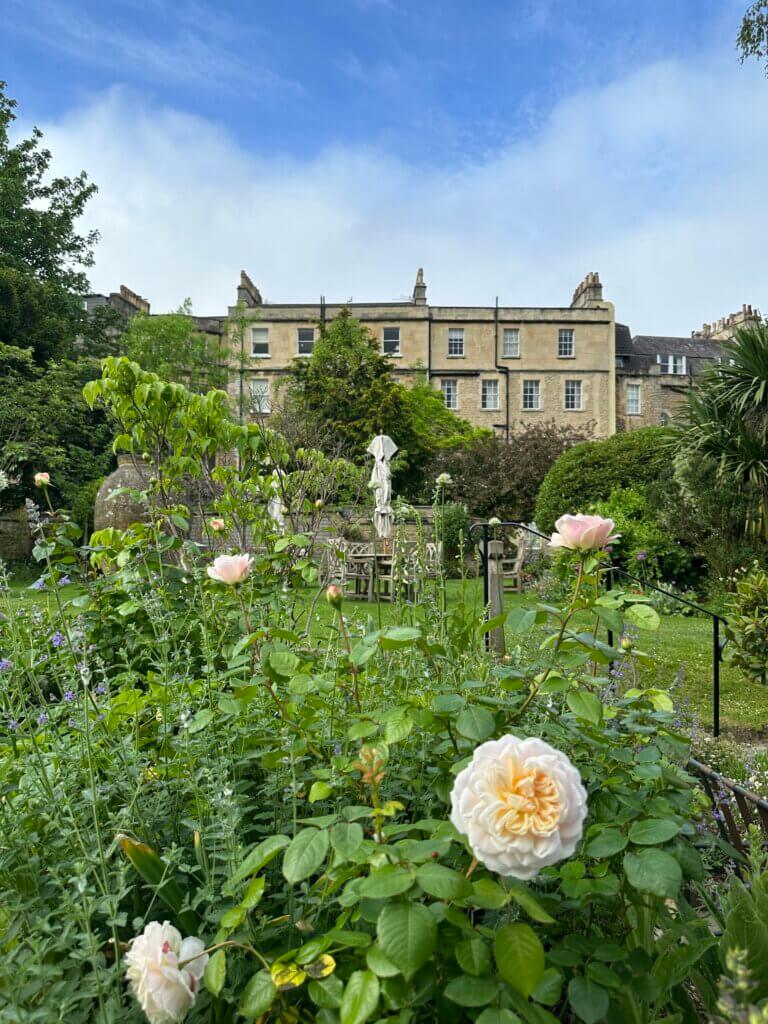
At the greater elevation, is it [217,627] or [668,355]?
[668,355]

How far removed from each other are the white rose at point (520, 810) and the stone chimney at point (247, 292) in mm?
33778

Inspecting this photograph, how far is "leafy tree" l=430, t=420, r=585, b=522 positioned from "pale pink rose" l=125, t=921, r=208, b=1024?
742 inches

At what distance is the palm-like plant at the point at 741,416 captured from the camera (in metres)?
8.59

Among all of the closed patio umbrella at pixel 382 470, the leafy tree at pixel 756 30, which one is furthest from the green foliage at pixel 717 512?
the leafy tree at pixel 756 30

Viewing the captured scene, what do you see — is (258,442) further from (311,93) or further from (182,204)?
(182,204)

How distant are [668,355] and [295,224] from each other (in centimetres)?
2987

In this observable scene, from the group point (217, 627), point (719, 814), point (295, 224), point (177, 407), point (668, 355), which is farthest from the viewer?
point (668, 355)

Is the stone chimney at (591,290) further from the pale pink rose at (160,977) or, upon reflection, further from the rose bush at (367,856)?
the pale pink rose at (160,977)

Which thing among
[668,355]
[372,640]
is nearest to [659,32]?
[372,640]

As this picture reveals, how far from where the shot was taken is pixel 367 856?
85cm

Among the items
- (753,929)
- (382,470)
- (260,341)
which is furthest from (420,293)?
(753,929)

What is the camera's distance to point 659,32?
7051mm

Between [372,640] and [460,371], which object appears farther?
[460,371]

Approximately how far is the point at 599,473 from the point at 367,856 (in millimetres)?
14650
